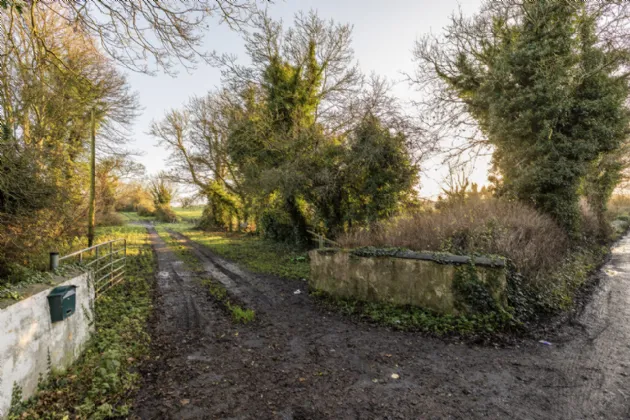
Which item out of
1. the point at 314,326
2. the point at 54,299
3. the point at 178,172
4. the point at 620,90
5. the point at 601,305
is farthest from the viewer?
the point at 178,172

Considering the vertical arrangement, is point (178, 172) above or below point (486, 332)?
above

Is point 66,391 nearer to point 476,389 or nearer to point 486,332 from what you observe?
point 476,389

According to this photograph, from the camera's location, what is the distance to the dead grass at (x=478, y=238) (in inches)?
262

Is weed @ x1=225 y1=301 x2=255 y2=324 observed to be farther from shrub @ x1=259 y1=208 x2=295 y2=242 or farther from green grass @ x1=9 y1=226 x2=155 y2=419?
shrub @ x1=259 y1=208 x2=295 y2=242

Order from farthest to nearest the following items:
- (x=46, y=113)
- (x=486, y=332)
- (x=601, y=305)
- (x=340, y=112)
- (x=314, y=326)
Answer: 1. (x=340, y=112)
2. (x=46, y=113)
3. (x=601, y=305)
4. (x=314, y=326)
5. (x=486, y=332)

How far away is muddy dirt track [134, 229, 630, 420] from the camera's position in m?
3.35

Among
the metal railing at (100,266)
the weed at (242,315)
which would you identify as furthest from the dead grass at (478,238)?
the metal railing at (100,266)

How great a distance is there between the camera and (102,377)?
12.8 feet

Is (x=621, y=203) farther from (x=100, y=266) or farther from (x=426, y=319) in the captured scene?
(x=100, y=266)

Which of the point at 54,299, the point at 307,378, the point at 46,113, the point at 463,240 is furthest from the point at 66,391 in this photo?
the point at 46,113

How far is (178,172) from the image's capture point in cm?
2519

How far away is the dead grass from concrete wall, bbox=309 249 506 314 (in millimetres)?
618

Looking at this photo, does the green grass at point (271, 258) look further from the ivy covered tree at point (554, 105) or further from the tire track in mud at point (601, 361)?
the ivy covered tree at point (554, 105)

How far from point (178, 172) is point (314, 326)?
2331 centimetres
